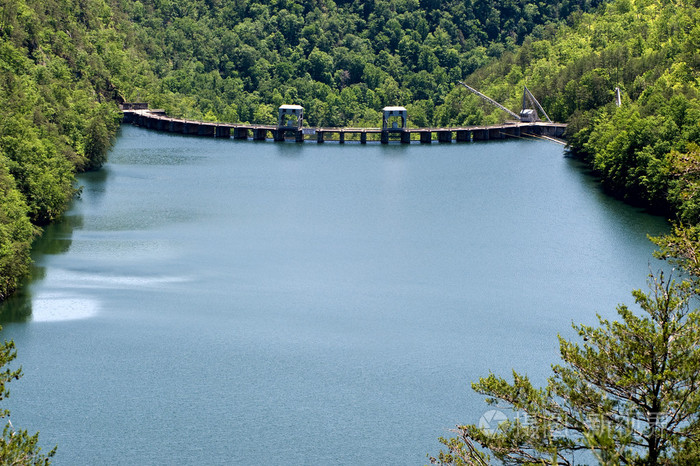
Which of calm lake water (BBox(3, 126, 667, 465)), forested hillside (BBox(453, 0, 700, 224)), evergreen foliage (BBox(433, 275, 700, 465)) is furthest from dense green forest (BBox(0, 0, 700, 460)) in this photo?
calm lake water (BBox(3, 126, 667, 465))

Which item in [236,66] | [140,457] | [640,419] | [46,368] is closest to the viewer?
[640,419]

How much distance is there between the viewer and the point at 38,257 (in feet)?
179

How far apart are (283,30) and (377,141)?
38.8m

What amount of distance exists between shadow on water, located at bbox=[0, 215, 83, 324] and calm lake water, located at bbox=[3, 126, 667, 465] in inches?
7.6

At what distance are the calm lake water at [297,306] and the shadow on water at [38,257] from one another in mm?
193

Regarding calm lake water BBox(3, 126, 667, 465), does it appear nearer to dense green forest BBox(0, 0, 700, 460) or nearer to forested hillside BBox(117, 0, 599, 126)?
dense green forest BBox(0, 0, 700, 460)

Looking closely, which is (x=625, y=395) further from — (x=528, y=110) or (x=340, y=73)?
(x=340, y=73)

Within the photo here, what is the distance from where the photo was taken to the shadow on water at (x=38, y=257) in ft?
149

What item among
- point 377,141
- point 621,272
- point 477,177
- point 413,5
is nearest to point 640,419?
point 621,272

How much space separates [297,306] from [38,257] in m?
14.2

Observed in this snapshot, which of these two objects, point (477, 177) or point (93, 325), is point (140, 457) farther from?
point (477, 177)

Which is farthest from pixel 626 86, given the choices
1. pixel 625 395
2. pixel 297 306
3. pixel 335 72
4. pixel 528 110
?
pixel 625 395

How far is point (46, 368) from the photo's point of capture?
39938 mm

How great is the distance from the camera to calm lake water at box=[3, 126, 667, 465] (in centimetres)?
3575
